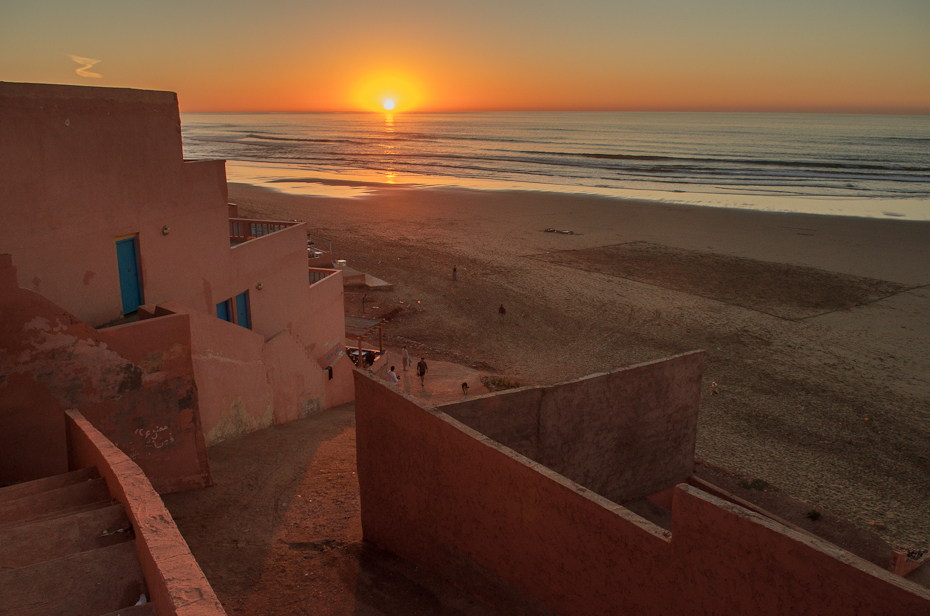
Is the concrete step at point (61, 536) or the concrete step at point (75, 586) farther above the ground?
the concrete step at point (75, 586)

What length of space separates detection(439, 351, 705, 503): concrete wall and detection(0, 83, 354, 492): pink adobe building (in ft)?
13.4

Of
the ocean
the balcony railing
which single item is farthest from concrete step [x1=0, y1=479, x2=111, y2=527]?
the ocean

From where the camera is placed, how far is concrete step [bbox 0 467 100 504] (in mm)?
5801

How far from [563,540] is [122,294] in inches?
322

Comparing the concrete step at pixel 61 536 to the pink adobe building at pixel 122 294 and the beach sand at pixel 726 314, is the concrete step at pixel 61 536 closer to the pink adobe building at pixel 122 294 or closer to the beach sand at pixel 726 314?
the pink adobe building at pixel 122 294

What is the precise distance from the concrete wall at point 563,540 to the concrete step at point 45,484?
2.79 m

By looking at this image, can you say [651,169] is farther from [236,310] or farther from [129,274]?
[129,274]

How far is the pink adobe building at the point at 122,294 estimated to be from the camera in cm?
737

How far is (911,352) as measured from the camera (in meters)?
19.8

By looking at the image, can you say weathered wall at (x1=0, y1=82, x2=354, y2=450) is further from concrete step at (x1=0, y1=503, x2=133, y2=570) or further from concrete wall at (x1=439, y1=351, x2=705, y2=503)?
concrete wall at (x1=439, y1=351, x2=705, y2=503)

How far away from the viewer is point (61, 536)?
4.53 metres

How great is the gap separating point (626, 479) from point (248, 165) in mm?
80728

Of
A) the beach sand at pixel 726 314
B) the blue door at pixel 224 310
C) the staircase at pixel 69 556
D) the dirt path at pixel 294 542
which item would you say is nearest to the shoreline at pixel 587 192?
the beach sand at pixel 726 314

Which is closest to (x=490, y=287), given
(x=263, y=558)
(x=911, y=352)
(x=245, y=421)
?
(x=911, y=352)
